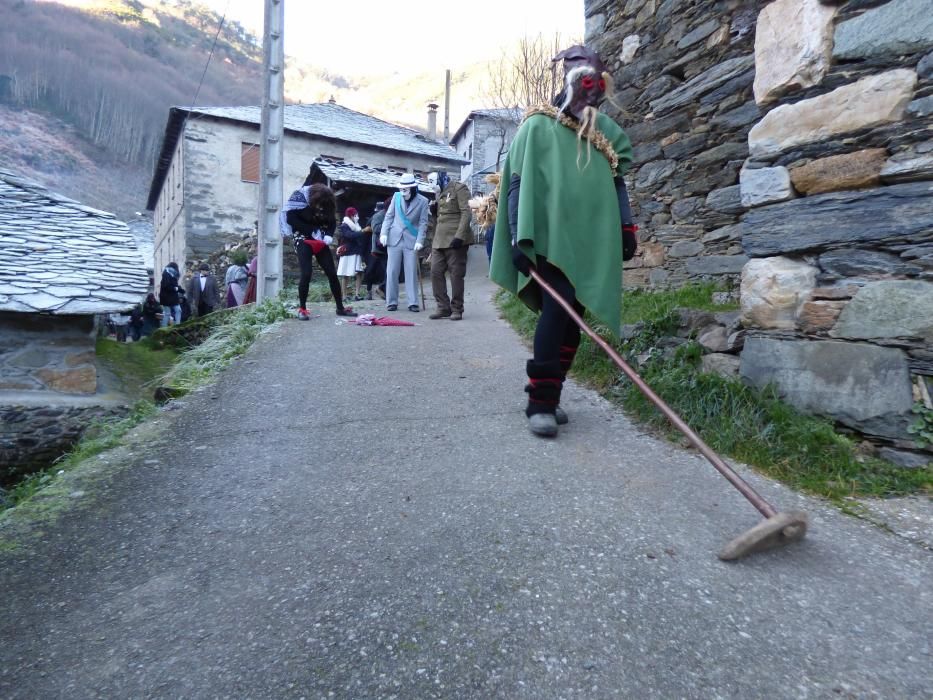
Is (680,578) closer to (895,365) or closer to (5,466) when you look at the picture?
(895,365)

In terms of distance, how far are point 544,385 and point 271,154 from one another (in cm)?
809

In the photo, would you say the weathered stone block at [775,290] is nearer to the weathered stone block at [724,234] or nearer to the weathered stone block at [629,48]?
the weathered stone block at [724,234]

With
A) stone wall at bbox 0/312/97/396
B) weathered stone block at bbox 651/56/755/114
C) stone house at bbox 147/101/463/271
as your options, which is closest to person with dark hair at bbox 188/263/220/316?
stone house at bbox 147/101/463/271

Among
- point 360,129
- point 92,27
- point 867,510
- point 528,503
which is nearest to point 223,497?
point 528,503

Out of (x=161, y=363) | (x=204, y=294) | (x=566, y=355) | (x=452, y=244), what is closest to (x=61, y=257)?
(x=161, y=363)

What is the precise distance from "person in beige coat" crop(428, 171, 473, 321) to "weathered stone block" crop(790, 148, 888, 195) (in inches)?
167

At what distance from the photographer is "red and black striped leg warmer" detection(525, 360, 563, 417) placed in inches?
108

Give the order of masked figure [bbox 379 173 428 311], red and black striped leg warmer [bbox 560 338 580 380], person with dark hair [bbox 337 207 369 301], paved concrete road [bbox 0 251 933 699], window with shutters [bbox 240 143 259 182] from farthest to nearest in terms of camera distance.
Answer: window with shutters [bbox 240 143 259 182] → person with dark hair [bbox 337 207 369 301] → masked figure [bbox 379 173 428 311] → red and black striped leg warmer [bbox 560 338 580 380] → paved concrete road [bbox 0 251 933 699]

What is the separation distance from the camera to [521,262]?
2.77 metres

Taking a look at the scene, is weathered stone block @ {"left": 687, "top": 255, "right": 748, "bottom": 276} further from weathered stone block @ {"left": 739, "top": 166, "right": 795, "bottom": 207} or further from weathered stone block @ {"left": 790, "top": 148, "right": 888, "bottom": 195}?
weathered stone block @ {"left": 790, "top": 148, "right": 888, "bottom": 195}

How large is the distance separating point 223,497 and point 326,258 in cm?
451

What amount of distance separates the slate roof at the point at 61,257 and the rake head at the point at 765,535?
18.6ft

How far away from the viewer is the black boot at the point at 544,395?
275cm

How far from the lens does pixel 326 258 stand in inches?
250
